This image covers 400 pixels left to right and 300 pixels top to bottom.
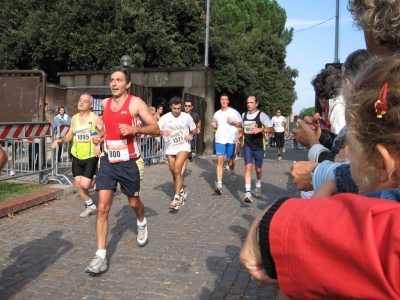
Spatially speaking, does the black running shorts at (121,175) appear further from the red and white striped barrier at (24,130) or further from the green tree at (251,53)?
the green tree at (251,53)

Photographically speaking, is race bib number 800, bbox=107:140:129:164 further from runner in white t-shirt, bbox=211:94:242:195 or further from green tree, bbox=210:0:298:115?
green tree, bbox=210:0:298:115

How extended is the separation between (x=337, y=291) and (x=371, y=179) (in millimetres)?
345

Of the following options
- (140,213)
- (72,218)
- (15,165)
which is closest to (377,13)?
(140,213)

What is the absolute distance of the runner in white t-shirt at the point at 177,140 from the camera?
801cm

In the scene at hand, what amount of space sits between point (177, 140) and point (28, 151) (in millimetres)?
3120

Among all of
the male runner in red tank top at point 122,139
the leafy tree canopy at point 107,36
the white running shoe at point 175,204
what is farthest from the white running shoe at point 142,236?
the leafy tree canopy at point 107,36

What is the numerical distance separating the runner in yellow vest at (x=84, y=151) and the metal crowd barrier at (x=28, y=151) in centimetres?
175

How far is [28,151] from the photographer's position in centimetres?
908

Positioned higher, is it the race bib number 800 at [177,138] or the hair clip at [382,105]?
the hair clip at [382,105]

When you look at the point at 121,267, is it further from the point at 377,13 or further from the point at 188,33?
the point at 188,33

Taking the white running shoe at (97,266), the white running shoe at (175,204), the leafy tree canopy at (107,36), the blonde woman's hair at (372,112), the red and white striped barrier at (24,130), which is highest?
the leafy tree canopy at (107,36)

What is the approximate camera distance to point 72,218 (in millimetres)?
6934

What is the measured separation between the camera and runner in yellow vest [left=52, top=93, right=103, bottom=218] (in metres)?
7.25

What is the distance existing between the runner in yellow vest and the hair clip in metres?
6.48
